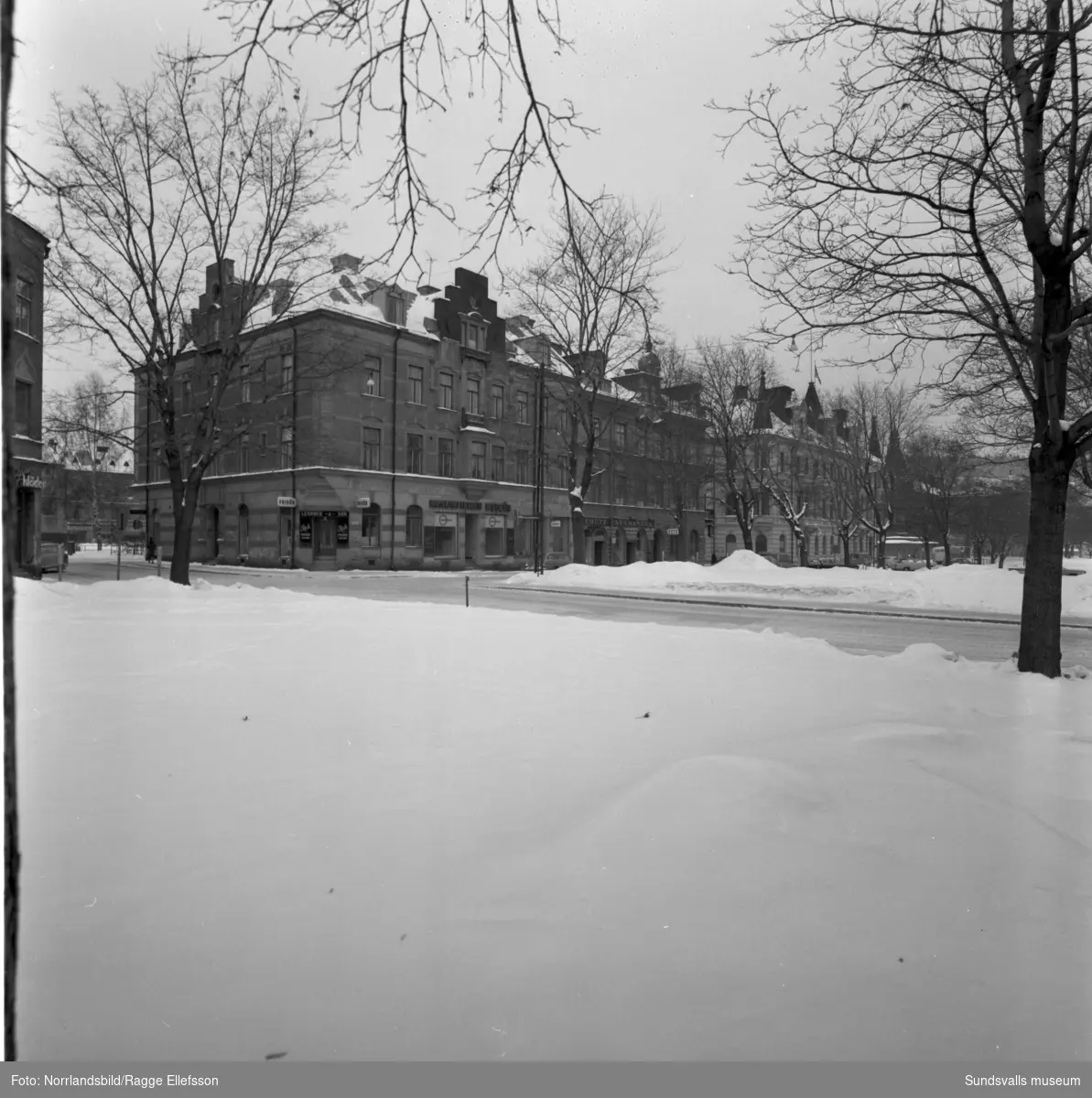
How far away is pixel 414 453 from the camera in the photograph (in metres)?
34.6

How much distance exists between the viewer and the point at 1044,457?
22.0ft

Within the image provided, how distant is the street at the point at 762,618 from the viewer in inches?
444

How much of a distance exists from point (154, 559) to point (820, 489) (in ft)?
115

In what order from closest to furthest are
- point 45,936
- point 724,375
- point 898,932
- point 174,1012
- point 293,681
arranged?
point 174,1012 → point 45,936 → point 898,932 → point 293,681 → point 724,375

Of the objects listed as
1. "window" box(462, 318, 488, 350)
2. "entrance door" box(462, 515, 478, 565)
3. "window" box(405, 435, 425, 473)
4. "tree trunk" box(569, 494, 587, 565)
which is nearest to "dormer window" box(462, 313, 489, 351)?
"window" box(462, 318, 488, 350)

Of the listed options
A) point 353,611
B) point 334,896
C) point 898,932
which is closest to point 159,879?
point 334,896

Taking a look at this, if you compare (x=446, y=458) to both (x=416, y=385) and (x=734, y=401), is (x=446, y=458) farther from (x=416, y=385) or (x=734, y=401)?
(x=734, y=401)

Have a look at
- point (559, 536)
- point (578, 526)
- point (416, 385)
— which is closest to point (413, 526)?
point (416, 385)

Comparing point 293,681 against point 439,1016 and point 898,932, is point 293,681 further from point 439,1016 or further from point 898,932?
point 898,932

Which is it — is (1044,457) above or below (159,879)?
above

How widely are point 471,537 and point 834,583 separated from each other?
20823mm

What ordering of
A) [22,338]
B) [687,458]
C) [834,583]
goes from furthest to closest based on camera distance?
[687,458] → [834,583] → [22,338]

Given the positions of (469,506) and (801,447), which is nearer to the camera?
(801,447)

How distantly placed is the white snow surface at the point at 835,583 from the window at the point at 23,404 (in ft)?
60.9
